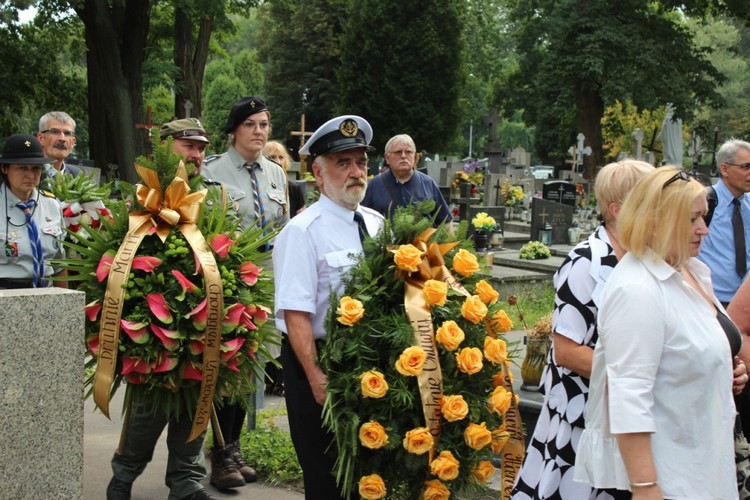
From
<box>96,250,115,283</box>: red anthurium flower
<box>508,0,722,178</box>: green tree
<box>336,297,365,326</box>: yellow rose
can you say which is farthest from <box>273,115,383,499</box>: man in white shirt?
<box>508,0,722,178</box>: green tree

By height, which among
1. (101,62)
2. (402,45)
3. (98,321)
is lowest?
(98,321)

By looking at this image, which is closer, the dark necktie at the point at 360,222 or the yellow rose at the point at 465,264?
the yellow rose at the point at 465,264

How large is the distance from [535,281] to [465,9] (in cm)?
3723

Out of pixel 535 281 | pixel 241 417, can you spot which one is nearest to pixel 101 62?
pixel 535 281

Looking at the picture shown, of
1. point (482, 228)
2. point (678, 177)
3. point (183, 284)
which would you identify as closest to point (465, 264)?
point (678, 177)

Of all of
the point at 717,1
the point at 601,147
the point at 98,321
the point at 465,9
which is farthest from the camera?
the point at 465,9

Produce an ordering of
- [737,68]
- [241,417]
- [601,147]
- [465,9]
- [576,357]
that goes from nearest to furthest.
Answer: [576,357], [241,417], [601,147], [465,9], [737,68]

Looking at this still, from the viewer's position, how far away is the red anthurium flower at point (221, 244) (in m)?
4.78

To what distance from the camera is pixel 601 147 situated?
119 ft

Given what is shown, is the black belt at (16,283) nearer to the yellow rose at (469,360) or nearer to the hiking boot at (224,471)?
the hiking boot at (224,471)

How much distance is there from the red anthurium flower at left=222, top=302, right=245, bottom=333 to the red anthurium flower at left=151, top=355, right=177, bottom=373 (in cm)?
29

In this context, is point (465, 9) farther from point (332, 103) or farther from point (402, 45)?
point (332, 103)

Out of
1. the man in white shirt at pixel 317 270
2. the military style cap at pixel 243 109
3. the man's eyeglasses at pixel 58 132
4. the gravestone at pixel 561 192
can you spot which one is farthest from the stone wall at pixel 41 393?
the gravestone at pixel 561 192

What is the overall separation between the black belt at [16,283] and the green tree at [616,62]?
99.8 feet
